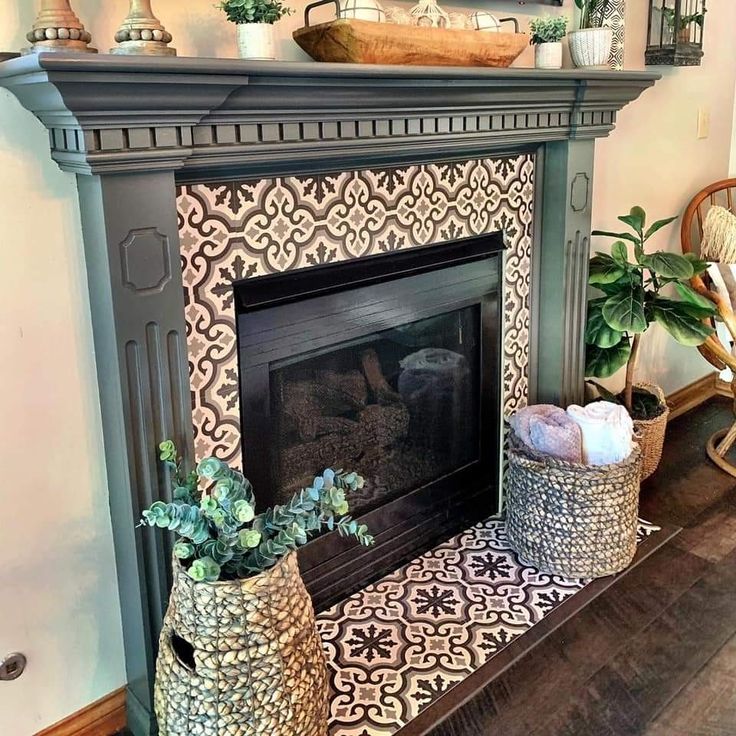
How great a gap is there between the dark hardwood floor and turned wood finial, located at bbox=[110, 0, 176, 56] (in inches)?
54.6

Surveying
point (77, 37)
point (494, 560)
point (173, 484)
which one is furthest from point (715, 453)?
point (77, 37)

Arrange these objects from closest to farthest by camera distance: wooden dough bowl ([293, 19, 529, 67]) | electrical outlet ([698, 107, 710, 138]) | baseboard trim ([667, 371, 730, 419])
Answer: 1. wooden dough bowl ([293, 19, 529, 67])
2. electrical outlet ([698, 107, 710, 138])
3. baseboard trim ([667, 371, 730, 419])

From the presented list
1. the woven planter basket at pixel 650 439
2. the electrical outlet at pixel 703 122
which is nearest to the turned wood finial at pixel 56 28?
the woven planter basket at pixel 650 439

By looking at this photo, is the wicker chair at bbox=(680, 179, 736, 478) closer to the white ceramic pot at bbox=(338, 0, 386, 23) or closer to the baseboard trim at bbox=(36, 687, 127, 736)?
the white ceramic pot at bbox=(338, 0, 386, 23)

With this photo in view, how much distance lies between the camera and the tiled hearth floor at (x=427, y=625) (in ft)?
5.87

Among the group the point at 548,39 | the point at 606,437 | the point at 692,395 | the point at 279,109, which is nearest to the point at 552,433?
the point at 606,437

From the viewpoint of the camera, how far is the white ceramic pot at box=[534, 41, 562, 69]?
2078 millimetres

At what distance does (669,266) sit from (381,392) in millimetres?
868

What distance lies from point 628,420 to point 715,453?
0.88m

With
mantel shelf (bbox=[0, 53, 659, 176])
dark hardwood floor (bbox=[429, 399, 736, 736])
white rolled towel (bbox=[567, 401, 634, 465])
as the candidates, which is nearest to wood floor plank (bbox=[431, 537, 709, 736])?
dark hardwood floor (bbox=[429, 399, 736, 736])

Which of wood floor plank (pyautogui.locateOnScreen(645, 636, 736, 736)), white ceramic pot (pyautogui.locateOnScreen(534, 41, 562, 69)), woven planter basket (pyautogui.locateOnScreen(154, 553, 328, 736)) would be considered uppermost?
white ceramic pot (pyautogui.locateOnScreen(534, 41, 562, 69))

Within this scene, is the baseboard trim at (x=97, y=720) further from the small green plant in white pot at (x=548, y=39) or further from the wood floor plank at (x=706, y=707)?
the small green plant in white pot at (x=548, y=39)

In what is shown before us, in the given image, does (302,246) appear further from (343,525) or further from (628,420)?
(628,420)

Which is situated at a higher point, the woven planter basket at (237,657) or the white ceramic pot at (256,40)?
the white ceramic pot at (256,40)
